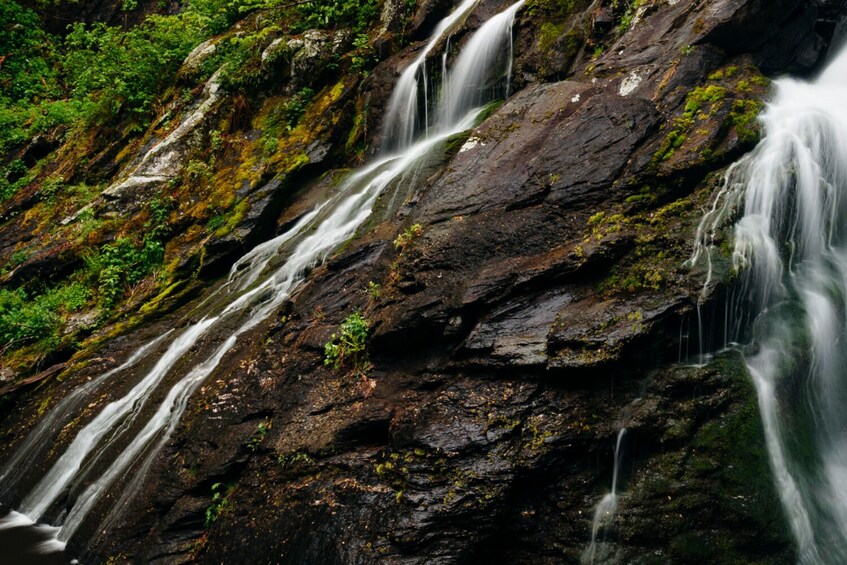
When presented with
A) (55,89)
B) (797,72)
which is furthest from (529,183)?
(55,89)

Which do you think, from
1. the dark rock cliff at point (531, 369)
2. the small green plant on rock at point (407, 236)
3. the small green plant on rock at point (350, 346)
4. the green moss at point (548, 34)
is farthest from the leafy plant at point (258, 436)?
the green moss at point (548, 34)

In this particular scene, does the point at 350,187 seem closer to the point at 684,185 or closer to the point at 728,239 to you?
the point at 684,185

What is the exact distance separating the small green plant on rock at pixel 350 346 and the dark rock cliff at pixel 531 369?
0.35 ft

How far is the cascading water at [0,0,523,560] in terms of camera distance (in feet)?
19.6

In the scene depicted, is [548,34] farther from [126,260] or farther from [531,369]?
[126,260]

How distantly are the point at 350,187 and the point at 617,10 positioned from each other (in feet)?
14.9

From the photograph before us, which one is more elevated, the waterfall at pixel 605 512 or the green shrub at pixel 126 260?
the green shrub at pixel 126 260

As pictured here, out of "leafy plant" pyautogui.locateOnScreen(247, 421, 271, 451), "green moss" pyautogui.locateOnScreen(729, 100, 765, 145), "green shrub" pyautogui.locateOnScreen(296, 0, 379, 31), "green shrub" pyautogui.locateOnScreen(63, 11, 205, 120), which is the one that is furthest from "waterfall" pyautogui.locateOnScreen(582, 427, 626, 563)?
"green shrub" pyautogui.locateOnScreen(63, 11, 205, 120)

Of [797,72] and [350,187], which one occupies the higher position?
[350,187]

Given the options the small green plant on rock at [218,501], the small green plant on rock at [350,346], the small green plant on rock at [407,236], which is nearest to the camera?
the small green plant on rock at [218,501]

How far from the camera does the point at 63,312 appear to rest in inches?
368

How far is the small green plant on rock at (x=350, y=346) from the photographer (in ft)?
17.2

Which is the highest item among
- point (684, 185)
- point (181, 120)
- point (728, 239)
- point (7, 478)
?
point (181, 120)

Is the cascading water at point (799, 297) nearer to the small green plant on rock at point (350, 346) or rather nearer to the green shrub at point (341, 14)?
the small green plant on rock at point (350, 346)
